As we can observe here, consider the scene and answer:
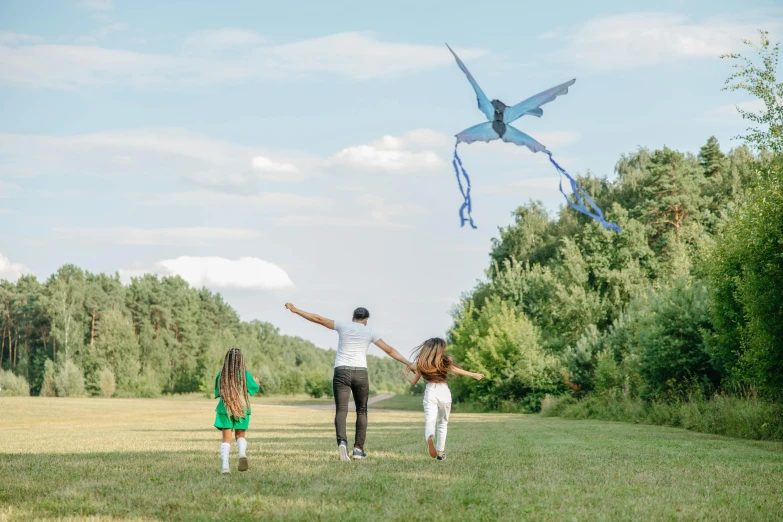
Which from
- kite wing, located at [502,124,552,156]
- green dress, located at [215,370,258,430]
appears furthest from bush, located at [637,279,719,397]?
kite wing, located at [502,124,552,156]

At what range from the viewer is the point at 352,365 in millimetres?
11977

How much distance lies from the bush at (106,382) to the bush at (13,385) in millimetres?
7737

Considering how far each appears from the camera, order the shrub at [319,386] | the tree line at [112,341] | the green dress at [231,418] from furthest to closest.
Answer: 1. the shrub at [319,386]
2. the tree line at [112,341]
3. the green dress at [231,418]

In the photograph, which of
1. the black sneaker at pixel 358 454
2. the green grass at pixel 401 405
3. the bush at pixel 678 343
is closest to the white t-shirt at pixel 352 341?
the black sneaker at pixel 358 454

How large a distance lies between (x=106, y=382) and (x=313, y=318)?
264 feet

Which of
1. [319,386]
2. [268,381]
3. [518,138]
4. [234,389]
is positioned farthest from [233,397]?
[319,386]

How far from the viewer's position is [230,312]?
120750 mm

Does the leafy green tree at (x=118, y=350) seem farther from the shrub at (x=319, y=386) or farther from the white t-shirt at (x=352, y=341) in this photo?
the white t-shirt at (x=352, y=341)

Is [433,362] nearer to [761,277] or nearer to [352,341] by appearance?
[352,341]

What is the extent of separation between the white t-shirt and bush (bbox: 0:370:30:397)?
80.0 meters

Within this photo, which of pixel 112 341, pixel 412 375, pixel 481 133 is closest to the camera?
pixel 481 133

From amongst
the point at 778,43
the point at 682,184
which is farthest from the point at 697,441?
the point at 682,184

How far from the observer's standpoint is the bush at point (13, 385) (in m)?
82.2

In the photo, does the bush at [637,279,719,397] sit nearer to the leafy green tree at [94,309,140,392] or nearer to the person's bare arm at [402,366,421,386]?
the person's bare arm at [402,366,421,386]
